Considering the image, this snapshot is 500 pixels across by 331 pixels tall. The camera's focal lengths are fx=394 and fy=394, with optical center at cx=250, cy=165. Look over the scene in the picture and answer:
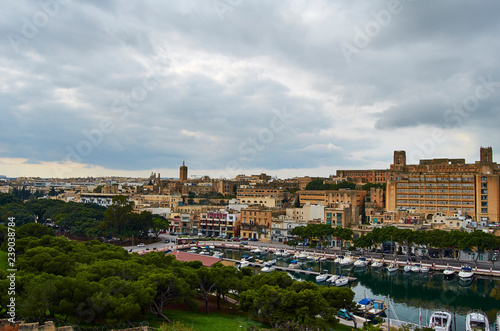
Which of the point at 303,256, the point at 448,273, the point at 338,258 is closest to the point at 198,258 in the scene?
the point at 303,256

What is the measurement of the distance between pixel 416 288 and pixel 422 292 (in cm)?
144

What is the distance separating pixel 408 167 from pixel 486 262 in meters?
55.0

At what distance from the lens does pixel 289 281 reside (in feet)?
81.8

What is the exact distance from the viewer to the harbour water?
31.4 metres

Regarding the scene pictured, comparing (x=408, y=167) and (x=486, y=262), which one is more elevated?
(x=408, y=167)

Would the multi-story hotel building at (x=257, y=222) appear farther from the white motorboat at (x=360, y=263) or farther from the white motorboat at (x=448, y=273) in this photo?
the white motorboat at (x=448, y=273)

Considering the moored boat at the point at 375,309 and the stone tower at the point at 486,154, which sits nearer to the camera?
the moored boat at the point at 375,309

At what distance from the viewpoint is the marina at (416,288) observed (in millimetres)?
31312

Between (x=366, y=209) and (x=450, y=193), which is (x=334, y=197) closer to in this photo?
(x=366, y=209)

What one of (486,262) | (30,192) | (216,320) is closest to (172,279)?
(216,320)

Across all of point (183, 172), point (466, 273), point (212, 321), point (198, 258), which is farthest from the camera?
point (183, 172)

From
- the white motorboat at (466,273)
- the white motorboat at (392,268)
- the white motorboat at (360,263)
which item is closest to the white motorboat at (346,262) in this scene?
the white motorboat at (360,263)

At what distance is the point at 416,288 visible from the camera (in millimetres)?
39094

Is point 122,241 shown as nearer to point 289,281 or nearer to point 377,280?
point 377,280
